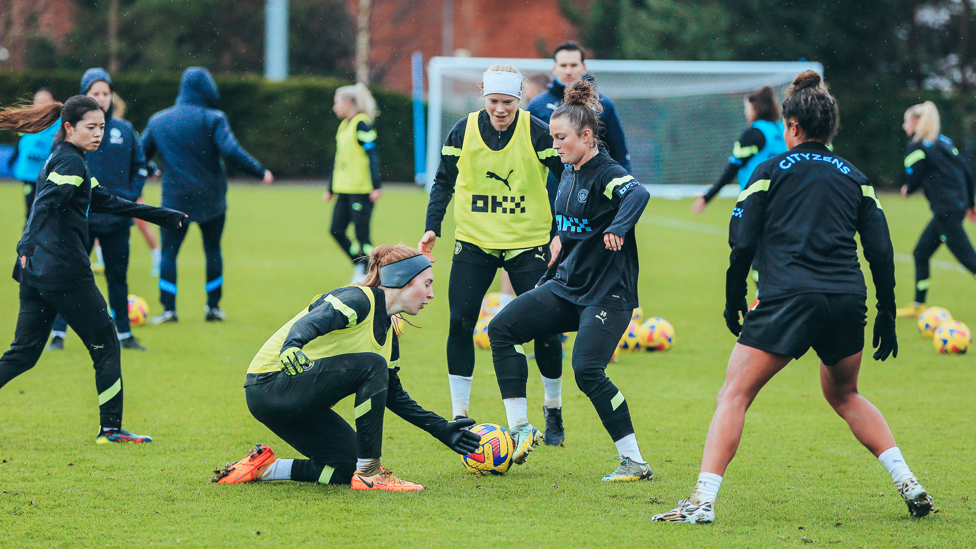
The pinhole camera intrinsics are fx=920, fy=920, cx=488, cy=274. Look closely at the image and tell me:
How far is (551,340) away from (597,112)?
1362 mm

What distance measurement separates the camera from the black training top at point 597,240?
15.7 ft

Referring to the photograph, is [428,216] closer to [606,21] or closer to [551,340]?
[551,340]

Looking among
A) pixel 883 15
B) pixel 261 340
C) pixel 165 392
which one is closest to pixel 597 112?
pixel 165 392

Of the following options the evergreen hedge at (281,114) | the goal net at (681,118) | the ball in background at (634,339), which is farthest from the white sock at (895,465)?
the evergreen hedge at (281,114)

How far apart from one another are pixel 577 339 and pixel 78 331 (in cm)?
286

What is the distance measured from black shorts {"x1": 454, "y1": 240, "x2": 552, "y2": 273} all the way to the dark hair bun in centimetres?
195

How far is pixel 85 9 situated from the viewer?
3750 centimetres

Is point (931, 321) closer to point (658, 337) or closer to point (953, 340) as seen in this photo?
point (953, 340)

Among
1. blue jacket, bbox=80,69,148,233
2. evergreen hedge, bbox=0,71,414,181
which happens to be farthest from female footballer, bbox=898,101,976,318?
evergreen hedge, bbox=0,71,414,181

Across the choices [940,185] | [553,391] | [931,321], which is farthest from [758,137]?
[553,391]

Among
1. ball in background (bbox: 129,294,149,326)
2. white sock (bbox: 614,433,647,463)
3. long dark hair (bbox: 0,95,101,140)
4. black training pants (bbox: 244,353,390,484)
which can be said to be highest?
long dark hair (bbox: 0,95,101,140)

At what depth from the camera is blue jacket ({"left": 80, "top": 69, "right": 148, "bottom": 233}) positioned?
7.79m

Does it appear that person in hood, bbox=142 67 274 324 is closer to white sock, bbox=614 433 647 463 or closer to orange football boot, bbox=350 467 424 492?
orange football boot, bbox=350 467 424 492

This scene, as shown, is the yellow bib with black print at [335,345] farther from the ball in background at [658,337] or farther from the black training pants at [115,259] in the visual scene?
the ball in background at [658,337]
